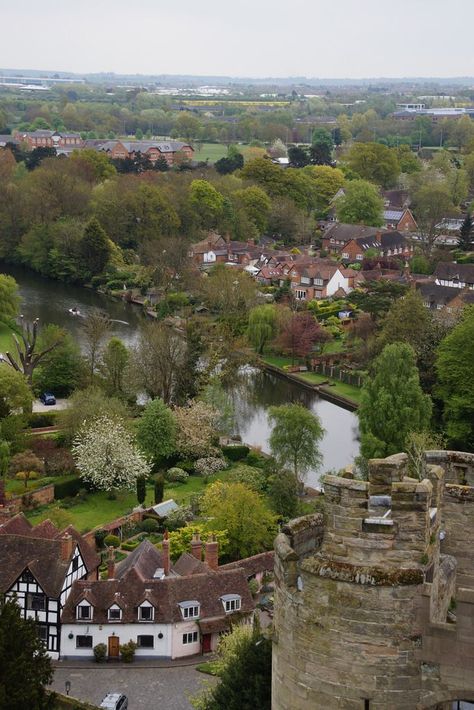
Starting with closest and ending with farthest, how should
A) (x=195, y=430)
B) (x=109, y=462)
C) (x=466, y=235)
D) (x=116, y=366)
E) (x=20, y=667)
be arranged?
(x=20, y=667) → (x=109, y=462) → (x=195, y=430) → (x=116, y=366) → (x=466, y=235)

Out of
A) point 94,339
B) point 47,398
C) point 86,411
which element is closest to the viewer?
point 86,411

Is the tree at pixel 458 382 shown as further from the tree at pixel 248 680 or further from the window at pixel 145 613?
the tree at pixel 248 680

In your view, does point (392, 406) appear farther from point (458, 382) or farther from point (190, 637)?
point (190, 637)

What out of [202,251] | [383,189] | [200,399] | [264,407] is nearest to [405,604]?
[200,399]

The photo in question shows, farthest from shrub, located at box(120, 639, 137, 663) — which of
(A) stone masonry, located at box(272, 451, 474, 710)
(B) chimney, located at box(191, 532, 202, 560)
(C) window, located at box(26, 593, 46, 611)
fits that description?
(A) stone masonry, located at box(272, 451, 474, 710)

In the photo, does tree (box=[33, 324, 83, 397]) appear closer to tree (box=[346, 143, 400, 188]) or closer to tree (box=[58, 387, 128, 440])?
tree (box=[58, 387, 128, 440])

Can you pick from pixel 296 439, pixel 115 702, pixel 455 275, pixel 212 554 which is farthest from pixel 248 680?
pixel 455 275

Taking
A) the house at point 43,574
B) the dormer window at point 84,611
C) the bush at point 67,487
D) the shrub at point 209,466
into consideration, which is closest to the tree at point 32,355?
the bush at point 67,487
